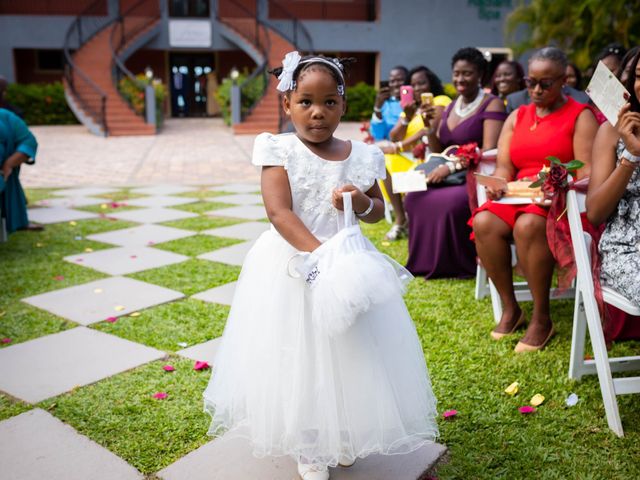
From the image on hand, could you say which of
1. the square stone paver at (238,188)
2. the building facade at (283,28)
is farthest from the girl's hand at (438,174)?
the building facade at (283,28)

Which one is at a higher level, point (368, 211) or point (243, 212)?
point (368, 211)

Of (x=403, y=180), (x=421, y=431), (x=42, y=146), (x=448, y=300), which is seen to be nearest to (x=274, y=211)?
(x=421, y=431)

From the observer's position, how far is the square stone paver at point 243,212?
20.5 ft

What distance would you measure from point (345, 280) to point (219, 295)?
2.27 metres

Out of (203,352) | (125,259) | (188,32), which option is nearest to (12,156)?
(125,259)

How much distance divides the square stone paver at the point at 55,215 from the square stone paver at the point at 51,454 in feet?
13.6

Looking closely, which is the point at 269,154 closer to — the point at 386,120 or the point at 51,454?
the point at 51,454

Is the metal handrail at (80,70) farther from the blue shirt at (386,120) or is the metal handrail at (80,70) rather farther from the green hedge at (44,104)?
the blue shirt at (386,120)

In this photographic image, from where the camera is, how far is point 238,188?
815 cm

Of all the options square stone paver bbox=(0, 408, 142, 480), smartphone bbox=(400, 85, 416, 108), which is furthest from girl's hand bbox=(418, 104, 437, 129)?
square stone paver bbox=(0, 408, 142, 480)

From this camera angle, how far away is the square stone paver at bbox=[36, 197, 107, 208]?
6.91 m

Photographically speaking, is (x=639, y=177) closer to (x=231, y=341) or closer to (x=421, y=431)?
(x=421, y=431)

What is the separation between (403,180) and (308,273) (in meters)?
2.48

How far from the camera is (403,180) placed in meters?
4.09
